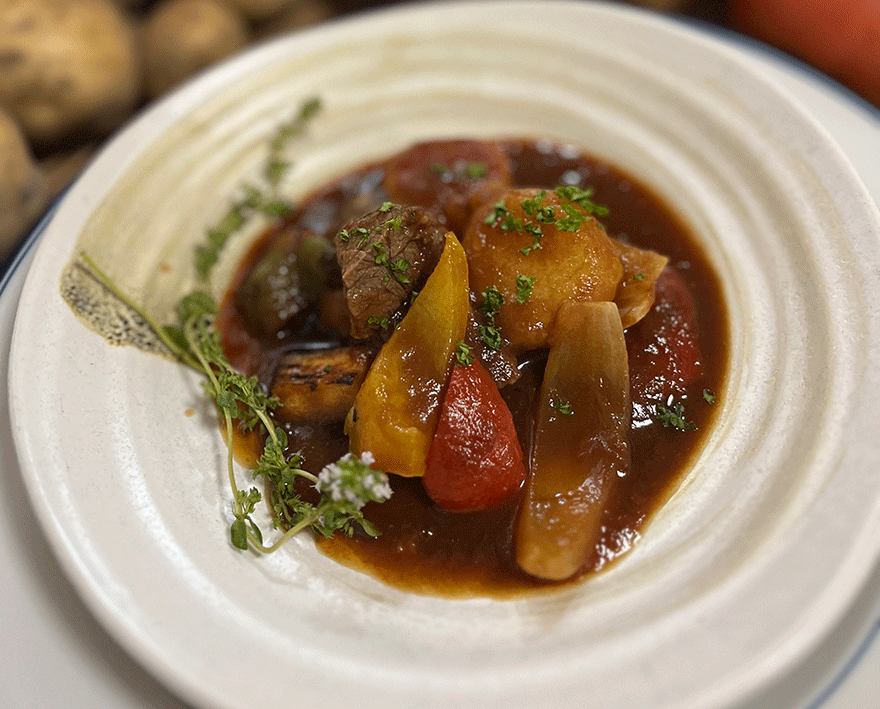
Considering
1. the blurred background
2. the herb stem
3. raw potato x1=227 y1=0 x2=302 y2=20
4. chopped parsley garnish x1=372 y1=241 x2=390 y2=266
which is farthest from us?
raw potato x1=227 y1=0 x2=302 y2=20

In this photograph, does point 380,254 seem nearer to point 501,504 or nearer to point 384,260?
point 384,260

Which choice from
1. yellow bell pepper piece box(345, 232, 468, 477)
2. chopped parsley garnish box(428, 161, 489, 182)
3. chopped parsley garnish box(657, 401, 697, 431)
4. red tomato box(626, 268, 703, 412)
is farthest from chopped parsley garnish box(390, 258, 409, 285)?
chopped parsley garnish box(657, 401, 697, 431)

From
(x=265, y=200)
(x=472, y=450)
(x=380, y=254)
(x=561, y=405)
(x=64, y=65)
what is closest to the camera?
(x=472, y=450)

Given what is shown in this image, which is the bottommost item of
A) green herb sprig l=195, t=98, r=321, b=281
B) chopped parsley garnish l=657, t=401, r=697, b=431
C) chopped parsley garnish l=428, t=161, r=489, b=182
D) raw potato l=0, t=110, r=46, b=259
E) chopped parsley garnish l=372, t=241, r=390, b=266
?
raw potato l=0, t=110, r=46, b=259

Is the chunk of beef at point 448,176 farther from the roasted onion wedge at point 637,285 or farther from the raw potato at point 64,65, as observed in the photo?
the raw potato at point 64,65

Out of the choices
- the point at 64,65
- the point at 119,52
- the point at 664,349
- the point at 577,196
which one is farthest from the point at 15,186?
the point at 664,349

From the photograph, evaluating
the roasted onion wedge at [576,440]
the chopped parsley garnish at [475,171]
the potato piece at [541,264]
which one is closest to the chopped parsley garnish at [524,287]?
the potato piece at [541,264]

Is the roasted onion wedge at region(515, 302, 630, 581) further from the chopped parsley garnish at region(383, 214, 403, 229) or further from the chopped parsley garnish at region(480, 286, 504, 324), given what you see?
the chopped parsley garnish at region(383, 214, 403, 229)

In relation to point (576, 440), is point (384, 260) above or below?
above
